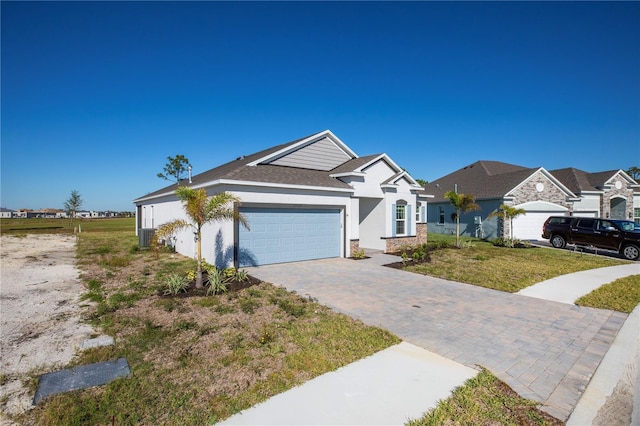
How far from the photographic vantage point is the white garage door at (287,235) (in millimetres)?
12133

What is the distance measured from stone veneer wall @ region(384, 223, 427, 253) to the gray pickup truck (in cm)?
801

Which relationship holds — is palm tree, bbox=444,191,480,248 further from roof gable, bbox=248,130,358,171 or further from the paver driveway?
the paver driveway

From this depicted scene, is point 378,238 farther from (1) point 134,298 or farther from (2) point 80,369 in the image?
(2) point 80,369

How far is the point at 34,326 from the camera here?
6.23 meters

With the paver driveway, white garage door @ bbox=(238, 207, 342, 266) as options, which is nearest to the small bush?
the paver driveway

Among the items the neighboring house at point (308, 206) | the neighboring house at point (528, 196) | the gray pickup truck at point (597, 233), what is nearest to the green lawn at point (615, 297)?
the gray pickup truck at point (597, 233)

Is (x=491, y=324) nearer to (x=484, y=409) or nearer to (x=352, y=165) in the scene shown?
(x=484, y=409)

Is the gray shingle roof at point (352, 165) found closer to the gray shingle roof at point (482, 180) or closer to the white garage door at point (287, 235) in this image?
the white garage door at point (287, 235)

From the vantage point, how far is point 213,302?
301 inches

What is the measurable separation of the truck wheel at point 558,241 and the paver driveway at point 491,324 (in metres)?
13.4

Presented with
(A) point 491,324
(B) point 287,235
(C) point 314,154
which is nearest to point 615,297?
(A) point 491,324

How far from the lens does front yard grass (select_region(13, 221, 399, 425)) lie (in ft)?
11.8

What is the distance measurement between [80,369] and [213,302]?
327cm

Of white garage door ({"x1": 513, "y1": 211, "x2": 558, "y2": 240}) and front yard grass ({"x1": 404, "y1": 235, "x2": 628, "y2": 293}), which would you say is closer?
front yard grass ({"x1": 404, "y1": 235, "x2": 628, "y2": 293})
